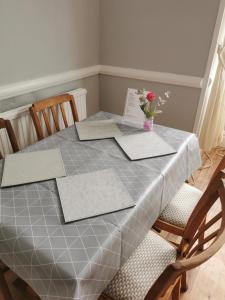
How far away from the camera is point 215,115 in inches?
92.0

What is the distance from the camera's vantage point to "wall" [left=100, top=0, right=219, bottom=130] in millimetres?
1818

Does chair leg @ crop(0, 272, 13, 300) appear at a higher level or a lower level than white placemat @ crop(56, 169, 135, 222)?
lower

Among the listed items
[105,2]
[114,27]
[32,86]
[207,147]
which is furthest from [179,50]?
[32,86]

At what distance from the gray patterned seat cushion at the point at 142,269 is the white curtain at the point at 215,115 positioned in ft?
5.38

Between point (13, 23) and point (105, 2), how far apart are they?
1026 millimetres

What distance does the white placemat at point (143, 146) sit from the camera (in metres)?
1.20

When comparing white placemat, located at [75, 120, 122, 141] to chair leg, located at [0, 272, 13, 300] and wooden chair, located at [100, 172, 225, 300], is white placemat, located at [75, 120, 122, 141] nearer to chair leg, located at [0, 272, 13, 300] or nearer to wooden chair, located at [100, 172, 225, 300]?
wooden chair, located at [100, 172, 225, 300]

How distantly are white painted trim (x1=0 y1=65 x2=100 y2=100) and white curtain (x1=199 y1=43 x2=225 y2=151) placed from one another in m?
1.17

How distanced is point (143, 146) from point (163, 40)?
3.87 ft

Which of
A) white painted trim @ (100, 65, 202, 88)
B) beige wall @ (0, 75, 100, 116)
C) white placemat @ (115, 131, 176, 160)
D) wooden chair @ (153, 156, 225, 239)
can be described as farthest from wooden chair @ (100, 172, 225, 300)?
white painted trim @ (100, 65, 202, 88)

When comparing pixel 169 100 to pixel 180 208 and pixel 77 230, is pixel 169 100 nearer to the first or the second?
pixel 180 208

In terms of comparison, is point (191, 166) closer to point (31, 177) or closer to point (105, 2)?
point (31, 177)

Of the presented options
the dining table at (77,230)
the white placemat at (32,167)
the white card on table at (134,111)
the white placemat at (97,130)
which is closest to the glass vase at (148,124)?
the white card on table at (134,111)

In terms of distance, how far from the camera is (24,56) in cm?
158
